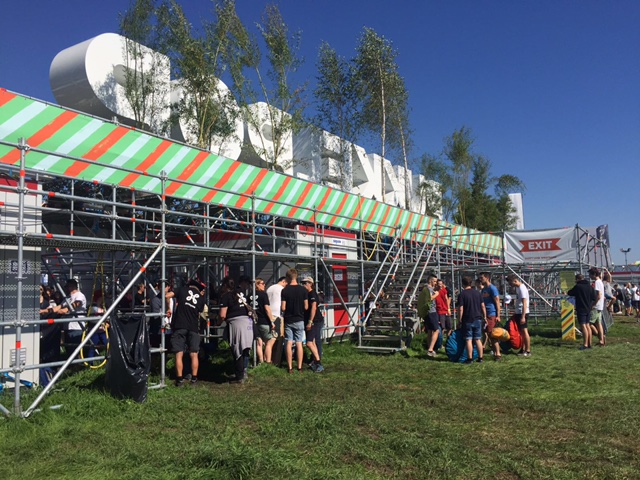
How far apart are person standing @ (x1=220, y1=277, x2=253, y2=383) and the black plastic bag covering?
1780 mm

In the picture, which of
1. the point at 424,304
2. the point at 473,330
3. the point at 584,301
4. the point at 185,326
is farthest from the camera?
the point at 584,301

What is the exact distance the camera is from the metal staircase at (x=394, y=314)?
12021mm

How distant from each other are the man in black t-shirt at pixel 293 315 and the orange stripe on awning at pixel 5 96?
549cm

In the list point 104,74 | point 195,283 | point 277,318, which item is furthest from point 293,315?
point 104,74

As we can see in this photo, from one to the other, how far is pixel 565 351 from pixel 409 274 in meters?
4.32

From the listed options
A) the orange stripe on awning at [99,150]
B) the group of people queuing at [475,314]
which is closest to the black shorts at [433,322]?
the group of people queuing at [475,314]

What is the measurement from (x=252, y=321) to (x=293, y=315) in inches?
32.6

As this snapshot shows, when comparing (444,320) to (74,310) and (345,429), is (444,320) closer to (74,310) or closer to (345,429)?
(345,429)

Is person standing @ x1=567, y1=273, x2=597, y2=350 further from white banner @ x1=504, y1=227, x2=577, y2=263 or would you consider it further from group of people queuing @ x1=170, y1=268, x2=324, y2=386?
group of people queuing @ x1=170, y1=268, x2=324, y2=386

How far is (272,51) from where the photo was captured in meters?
22.3

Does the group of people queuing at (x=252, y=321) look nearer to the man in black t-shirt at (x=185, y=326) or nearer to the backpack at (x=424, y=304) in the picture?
the man in black t-shirt at (x=185, y=326)

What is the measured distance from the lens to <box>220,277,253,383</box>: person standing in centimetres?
847

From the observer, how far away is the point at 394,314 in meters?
12.9

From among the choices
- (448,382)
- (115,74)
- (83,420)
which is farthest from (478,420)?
(115,74)
